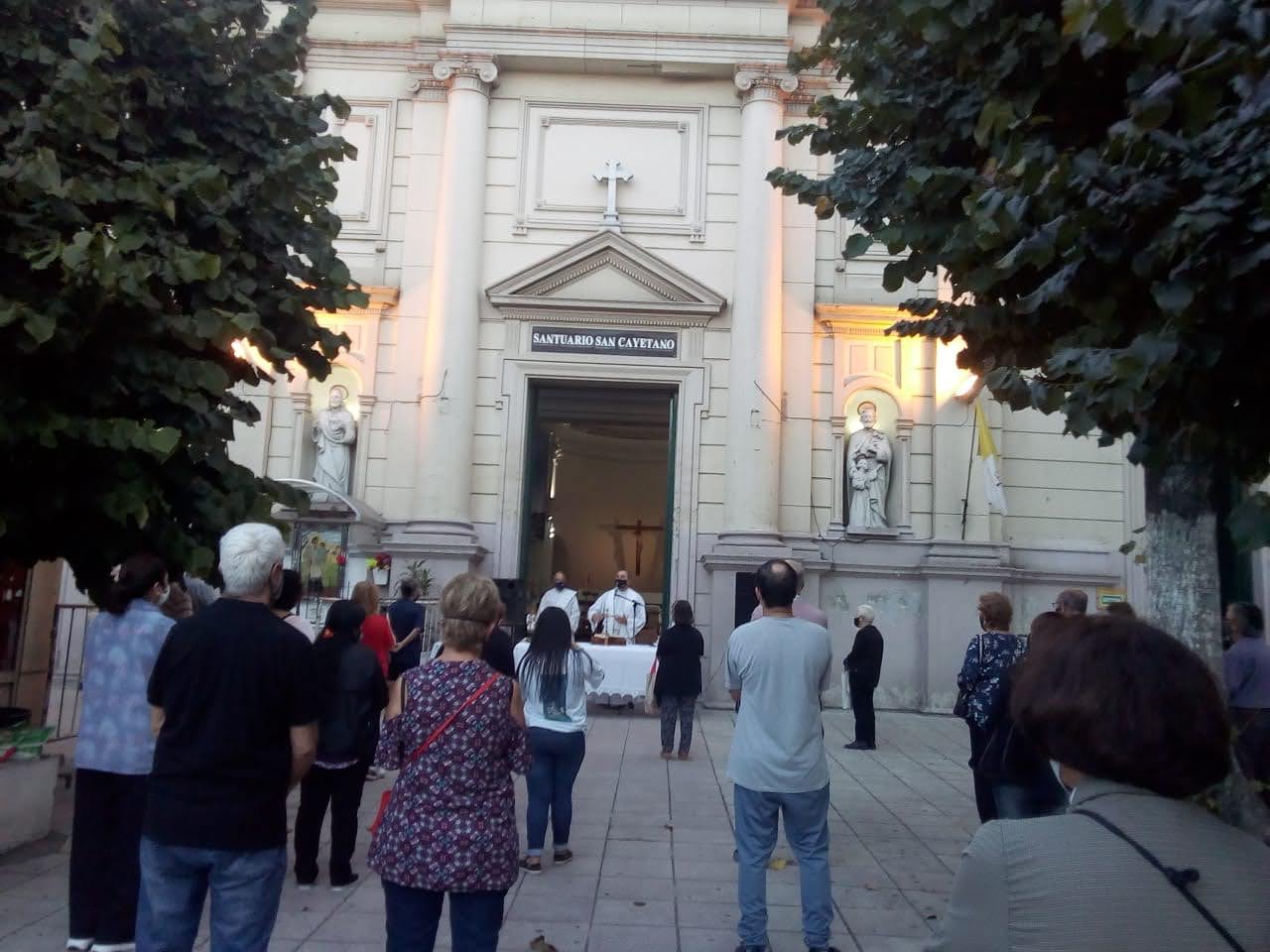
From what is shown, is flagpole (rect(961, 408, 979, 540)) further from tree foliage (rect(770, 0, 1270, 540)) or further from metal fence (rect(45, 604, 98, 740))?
metal fence (rect(45, 604, 98, 740))

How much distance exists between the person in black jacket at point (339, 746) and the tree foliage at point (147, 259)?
3.09ft

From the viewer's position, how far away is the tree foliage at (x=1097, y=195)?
3.52 metres

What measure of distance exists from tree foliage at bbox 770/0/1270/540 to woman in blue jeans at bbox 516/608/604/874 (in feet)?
9.55

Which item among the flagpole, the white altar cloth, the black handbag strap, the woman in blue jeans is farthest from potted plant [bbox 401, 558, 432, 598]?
the black handbag strap

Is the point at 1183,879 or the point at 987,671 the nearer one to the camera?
the point at 1183,879

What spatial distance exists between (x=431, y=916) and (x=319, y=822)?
9.54 ft

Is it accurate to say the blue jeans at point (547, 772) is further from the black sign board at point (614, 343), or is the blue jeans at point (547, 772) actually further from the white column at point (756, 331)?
the black sign board at point (614, 343)

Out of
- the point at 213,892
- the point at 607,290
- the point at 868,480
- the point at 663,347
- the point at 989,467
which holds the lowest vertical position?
the point at 213,892

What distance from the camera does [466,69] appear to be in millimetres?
17078

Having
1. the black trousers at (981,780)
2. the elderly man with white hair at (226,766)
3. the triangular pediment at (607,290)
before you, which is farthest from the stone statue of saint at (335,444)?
the elderly man with white hair at (226,766)

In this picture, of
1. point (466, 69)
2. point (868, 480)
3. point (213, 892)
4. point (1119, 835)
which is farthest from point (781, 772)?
point (466, 69)

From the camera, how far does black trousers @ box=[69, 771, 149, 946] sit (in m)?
4.98

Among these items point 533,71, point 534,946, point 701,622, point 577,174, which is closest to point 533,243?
point 577,174

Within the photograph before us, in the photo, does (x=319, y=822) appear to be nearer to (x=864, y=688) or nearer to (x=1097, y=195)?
(x=1097, y=195)
